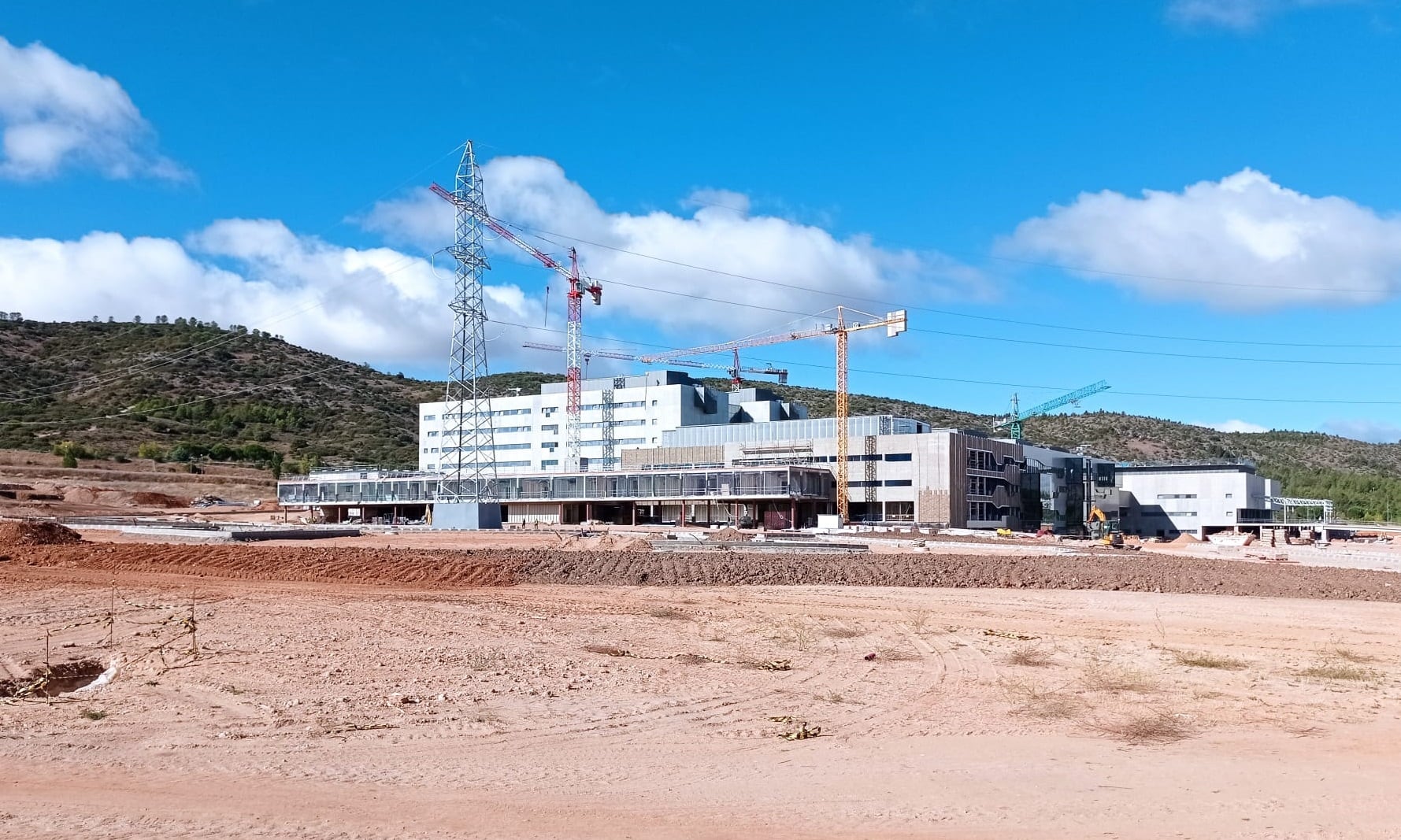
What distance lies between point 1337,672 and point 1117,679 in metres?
4.32

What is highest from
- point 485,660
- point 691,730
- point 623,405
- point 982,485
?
point 623,405

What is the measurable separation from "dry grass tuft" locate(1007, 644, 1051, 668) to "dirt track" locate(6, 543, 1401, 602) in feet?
49.6

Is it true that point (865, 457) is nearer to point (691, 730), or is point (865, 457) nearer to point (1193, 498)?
point (1193, 498)

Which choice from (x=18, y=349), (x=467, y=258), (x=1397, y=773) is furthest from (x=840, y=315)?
(x=18, y=349)

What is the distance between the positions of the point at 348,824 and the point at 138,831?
183 cm

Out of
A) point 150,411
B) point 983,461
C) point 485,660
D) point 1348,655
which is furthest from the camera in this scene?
point 150,411

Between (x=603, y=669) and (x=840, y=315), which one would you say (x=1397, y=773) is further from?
(x=840, y=315)

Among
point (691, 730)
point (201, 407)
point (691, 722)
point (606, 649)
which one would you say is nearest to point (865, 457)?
point (606, 649)

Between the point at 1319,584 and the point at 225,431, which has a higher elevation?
the point at 225,431

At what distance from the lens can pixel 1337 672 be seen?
17984mm

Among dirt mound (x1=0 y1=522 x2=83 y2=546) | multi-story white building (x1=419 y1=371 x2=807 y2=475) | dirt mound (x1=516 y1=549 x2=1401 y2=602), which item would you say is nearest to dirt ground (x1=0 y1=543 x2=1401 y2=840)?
dirt mound (x1=516 y1=549 x2=1401 y2=602)

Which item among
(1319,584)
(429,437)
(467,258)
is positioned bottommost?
(1319,584)

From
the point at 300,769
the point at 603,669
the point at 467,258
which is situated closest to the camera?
the point at 300,769

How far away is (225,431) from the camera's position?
152250 millimetres
